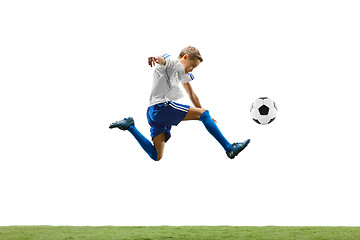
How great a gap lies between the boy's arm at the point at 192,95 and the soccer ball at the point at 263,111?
2.26ft

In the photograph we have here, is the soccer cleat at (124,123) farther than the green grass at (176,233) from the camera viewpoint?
No

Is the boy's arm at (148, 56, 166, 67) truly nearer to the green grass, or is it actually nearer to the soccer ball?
the soccer ball

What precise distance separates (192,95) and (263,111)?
35.0 inches

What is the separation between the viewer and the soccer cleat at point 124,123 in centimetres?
564

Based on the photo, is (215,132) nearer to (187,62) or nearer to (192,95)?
(192,95)

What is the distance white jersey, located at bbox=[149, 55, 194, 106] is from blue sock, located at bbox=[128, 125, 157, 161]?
1.63 ft

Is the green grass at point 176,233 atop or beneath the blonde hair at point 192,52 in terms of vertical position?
beneath

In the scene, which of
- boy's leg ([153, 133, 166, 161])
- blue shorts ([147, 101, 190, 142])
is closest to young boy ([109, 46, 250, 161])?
blue shorts ([147, 101, 190, 142])

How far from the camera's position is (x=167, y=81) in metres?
5.27

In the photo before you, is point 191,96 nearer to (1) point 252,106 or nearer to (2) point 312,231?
(1) point 252,106

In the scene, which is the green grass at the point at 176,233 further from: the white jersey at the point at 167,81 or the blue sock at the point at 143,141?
the white jersey at the point at 167,81

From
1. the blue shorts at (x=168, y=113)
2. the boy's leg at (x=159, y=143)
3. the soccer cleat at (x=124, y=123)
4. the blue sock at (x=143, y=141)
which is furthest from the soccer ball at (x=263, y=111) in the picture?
the soccer cleat at (x=124, y=123)

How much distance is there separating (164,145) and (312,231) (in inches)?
94.7

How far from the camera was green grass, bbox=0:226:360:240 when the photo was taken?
5.95 m
